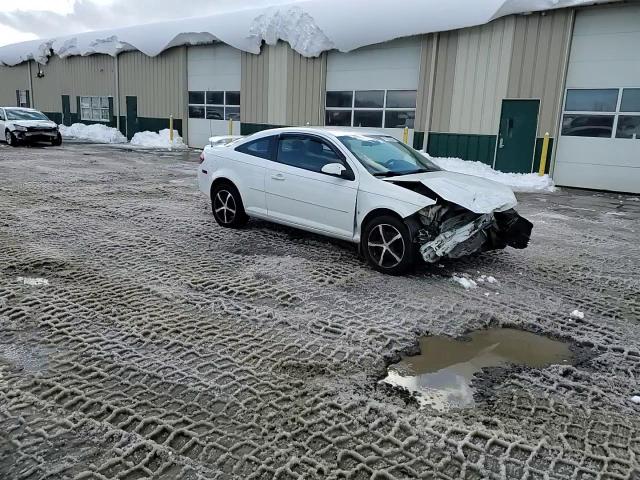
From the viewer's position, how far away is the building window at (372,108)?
1733cm

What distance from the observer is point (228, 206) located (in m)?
7.80

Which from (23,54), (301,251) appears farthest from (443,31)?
(23,54)

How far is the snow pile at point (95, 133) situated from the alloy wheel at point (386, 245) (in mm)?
24470

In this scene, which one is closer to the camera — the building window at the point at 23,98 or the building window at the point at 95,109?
the building window at the point at 95,109

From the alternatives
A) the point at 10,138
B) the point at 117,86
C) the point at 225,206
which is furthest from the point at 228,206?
the point at 117,86

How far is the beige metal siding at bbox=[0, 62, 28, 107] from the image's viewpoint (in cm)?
3459

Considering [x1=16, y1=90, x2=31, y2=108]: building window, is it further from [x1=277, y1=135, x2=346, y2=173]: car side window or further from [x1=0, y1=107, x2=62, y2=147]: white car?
[x1=277, y1=135, x2=346, y2=173]: car side window

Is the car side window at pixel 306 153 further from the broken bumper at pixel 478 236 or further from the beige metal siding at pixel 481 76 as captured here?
the beige metal siding at pixel 481 76

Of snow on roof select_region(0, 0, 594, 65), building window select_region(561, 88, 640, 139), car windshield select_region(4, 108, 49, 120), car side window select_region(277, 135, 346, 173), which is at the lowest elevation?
car side window select_region(277, 135, 346, 173)

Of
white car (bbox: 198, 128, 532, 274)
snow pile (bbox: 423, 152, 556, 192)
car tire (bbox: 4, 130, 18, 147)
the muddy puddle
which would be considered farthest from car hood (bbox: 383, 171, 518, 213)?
car tire (bbox: 4, 130, 18, 147)

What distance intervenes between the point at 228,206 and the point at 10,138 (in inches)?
691

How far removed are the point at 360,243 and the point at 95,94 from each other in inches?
1088

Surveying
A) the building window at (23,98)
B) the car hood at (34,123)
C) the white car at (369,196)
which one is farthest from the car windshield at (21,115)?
the white car at (369,196)

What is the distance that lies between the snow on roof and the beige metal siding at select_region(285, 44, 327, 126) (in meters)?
0.46
